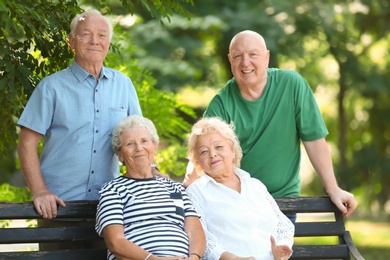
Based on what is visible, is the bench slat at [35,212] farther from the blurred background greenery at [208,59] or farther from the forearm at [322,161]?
the forearm at [322,161]

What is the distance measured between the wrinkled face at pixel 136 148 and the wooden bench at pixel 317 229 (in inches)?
34.2

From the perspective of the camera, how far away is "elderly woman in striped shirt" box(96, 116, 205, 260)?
14.5 ft

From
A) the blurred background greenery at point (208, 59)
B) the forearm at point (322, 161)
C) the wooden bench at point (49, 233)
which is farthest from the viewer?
the blurred background greenery at point (208, 59)

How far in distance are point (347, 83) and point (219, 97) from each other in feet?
32.7

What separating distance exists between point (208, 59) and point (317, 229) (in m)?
8.04

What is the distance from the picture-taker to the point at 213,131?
4.84m

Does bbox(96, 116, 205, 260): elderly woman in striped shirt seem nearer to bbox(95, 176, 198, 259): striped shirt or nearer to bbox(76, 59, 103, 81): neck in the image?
bbox(95, 176, 198, 259): striped shirt

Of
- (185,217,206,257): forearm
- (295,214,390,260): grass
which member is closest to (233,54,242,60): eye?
(185,217,206,257): forearm

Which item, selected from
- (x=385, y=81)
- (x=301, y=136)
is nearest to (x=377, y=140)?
(x=385, y=81)

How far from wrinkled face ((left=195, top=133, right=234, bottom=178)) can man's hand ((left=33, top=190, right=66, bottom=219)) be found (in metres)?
0.74

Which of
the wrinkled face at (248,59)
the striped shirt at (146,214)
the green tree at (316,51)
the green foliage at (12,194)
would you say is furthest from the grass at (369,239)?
the striped shirt at (146,214)

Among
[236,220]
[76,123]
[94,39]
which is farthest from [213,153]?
[94,39]

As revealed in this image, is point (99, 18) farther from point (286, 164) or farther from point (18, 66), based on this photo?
point (286, 164)

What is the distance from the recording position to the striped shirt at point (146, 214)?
4434mm
